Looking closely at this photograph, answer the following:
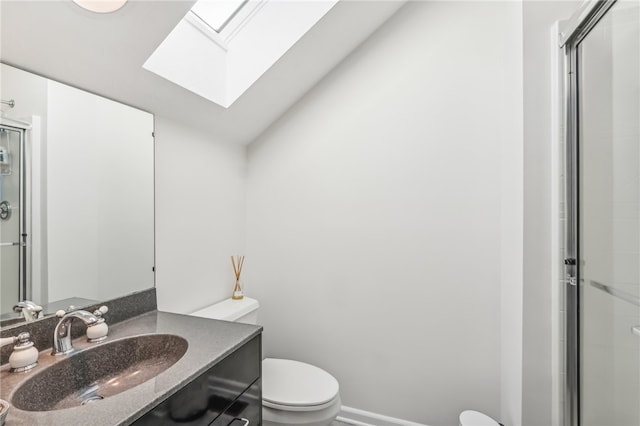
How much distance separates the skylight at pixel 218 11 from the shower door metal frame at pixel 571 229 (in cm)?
145

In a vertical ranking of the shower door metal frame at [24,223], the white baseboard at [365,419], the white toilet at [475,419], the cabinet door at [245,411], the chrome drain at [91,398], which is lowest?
the white baseboard at [365,419]

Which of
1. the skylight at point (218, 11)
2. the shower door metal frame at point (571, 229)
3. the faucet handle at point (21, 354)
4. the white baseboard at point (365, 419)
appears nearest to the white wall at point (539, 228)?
the shower door metal frame at point (571, 229)

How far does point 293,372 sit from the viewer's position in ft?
5.52

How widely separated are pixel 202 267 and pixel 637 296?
1.80 metres

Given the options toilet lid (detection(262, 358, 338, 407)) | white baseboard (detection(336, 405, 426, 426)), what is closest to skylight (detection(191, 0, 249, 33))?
toilet lid (detection(262, 358, 338, 407))

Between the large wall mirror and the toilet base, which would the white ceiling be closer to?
the large wall mirror

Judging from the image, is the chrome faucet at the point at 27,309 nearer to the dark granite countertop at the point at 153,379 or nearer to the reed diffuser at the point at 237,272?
the dark granite countertop at the point at 153,379

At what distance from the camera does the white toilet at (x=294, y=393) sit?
143 centimetres

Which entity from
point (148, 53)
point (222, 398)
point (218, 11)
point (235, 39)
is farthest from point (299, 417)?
point (218, 11)

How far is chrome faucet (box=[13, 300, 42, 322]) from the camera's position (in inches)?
39.6

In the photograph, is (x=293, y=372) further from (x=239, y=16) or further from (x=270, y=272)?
(x=239, y=16)

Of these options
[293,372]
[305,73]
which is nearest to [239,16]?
[305,73]

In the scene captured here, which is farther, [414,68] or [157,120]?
[414,68]

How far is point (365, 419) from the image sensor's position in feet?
6.13
